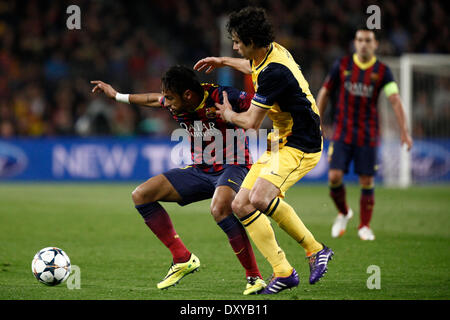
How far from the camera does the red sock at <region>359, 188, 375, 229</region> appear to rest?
900 centimetres

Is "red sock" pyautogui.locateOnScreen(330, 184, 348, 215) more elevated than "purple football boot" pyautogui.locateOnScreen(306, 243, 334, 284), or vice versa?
"red sock" pyautogui.locateOnScreen(330, 184, 348, 215)

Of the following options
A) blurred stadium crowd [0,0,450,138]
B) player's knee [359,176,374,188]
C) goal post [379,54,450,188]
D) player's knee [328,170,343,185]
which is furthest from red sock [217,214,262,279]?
blurred stadium crowd [0,0,450,138]

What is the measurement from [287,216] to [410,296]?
1090 mm

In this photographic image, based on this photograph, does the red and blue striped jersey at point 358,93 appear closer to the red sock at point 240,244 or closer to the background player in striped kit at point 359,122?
the background player in striped kit at point 359,122

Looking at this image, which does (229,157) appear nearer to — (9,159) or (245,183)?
(245,183)

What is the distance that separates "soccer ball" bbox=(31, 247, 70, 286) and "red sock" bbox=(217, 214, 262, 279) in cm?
129

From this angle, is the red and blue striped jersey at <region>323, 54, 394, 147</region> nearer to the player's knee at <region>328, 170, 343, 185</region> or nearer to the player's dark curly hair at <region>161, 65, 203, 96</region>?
the player's knee at <region>328, 170, 343, 185</region>

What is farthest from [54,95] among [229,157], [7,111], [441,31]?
[229,157]

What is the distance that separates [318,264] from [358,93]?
3.97 m

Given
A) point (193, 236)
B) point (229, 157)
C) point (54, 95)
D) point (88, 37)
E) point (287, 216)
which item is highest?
point (88, 37)

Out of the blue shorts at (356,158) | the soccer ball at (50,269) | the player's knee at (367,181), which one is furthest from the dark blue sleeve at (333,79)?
the soccer ball at (50,269)

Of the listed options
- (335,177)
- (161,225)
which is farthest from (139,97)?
(335,177)

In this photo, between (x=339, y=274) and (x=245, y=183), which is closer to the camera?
(x=245, y=183)
